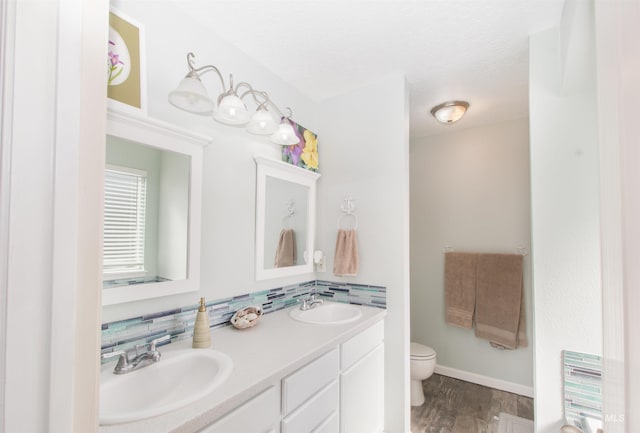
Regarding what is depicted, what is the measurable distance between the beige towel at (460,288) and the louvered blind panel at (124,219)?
2.59 metres

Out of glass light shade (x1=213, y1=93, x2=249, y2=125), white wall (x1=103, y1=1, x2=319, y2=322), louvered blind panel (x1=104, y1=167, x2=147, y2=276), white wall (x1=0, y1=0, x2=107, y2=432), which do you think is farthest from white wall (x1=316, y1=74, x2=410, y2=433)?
white wall (x1=0, y1=0, x2=107, y2=432)

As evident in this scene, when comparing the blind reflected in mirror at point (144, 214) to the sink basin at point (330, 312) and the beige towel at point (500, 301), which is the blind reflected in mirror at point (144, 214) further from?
the beige towel at point (500, 301)

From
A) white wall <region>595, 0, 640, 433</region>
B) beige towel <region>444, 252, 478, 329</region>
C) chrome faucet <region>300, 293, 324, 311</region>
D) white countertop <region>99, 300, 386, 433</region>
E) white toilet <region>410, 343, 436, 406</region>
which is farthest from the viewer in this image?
beige towel <region>444, 252, 478, 329</region>

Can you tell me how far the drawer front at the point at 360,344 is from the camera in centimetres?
155

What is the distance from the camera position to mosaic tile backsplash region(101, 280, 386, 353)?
3.85ft

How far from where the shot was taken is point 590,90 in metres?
1.41

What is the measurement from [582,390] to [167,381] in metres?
1.92

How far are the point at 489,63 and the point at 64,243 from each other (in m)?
2.29

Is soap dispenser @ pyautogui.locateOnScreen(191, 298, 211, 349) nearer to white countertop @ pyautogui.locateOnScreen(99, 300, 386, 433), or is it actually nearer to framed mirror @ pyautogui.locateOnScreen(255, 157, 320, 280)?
white countertop @ pyautogui.locateOnScreen(99, 300, 386, 433)

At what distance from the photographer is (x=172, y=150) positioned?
137 centimetres

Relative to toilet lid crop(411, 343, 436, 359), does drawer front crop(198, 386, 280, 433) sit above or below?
above

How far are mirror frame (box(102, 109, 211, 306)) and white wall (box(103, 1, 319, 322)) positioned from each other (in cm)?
5

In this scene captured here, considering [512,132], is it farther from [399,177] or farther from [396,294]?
[396,294]

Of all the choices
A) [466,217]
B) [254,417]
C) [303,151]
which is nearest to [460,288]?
[466,217]
